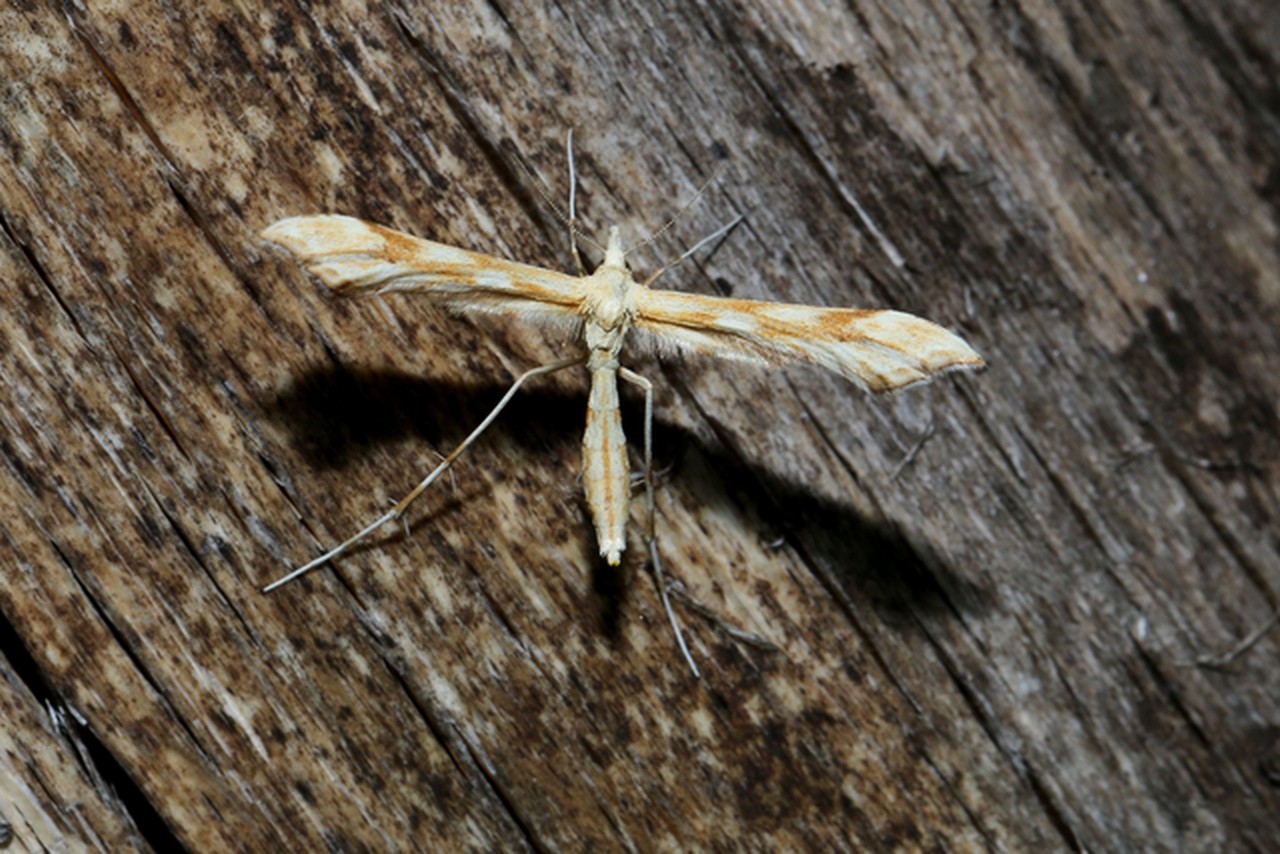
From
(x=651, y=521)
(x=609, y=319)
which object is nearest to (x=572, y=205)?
(x=609, y=319)

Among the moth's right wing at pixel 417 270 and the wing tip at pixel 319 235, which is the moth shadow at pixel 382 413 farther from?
the wing tip at pixel 319 235

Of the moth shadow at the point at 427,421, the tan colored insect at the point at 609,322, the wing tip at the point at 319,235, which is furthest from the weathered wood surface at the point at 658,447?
the wing tip at the point at 319,235

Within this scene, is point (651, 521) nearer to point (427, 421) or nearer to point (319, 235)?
point (427, 421)

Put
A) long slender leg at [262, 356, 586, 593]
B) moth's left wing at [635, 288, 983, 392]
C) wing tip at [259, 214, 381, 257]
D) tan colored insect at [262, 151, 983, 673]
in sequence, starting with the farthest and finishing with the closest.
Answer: long slender leg at [262, 356, 586, 593] < moth's left wing at [635, 288, 983, 392] < tan colored insect at [262, 151, 983, 673] < wing tip at [259, 214, 381, 257]

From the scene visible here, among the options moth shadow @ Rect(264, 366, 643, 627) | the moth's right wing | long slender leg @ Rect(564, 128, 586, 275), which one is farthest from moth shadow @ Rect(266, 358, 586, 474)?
long slender leg @ Rect(564, 128, 586, 275)

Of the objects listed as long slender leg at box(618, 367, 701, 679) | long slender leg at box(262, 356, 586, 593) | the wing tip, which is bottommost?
long slender leg at box(618, 367, 701, 679)

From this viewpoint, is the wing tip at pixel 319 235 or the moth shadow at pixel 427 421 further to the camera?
the moth shadow at pixel 427 421

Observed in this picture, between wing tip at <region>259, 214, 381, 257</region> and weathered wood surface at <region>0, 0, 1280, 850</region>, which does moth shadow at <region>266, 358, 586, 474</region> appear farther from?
wing tip at <region>259, 214, 381, 257</region>
